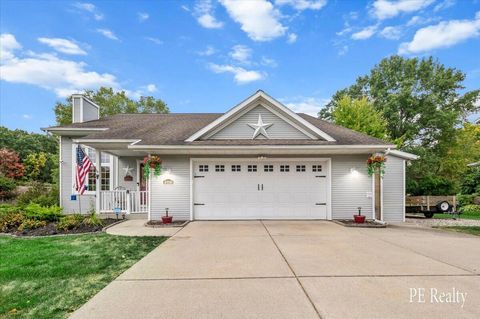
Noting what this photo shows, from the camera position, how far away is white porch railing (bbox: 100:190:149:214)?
31.9ft

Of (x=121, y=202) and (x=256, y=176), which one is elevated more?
(x=256, y=176)

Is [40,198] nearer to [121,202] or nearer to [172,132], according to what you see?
[121,202]

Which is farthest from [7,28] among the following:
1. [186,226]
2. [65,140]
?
[186,226]

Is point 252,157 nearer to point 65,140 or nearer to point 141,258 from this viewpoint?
point 141,258

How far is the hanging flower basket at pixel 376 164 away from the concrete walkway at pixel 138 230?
685cm

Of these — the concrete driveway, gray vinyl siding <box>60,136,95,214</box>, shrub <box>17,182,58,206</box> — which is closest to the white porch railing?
gray vinyl siding <box>60,136,95,214</box>

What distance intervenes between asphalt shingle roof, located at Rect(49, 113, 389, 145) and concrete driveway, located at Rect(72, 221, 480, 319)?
3.62m

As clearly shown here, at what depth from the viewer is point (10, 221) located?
8164mm

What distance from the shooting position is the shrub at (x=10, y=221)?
7.97 metres

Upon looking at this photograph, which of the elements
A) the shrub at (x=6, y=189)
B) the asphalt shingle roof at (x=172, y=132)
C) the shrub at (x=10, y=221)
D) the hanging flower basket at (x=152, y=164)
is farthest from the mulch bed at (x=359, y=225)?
the shrub at (x=6, y=189)

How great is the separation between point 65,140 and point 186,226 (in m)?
7.33

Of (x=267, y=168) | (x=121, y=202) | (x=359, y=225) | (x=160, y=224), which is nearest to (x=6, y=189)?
(x=121, y=202)

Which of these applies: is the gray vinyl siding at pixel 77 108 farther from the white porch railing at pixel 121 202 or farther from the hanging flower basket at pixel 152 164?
the hanging flower basket at pixel 152 164

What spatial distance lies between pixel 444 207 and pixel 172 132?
13.5m
